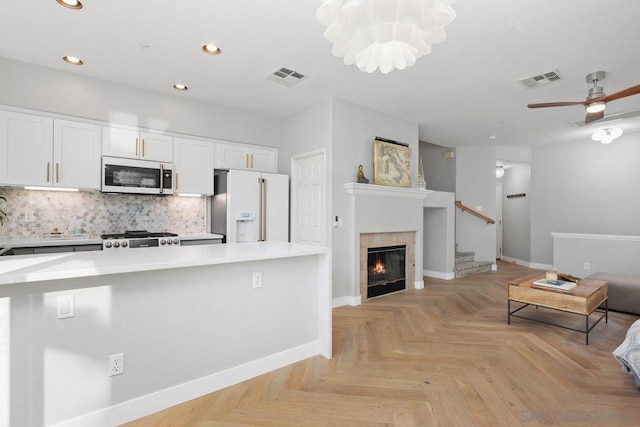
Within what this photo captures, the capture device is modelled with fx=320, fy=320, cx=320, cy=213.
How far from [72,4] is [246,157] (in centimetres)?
274

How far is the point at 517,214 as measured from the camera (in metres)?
8.22

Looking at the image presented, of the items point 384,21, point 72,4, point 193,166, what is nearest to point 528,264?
point 193,166

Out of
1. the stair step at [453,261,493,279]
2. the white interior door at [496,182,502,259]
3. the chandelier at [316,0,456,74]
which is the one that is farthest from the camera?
the white interior door at [496,182,502,259]

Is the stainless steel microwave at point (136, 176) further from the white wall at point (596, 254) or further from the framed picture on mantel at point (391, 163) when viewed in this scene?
the white wall at point (596, 254)

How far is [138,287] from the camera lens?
6.44 ft

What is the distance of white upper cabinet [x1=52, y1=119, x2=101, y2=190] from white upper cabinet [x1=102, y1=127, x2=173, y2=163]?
11 cm

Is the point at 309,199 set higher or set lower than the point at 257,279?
higher

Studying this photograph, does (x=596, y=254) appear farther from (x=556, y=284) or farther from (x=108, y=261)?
(x=108, y=261)

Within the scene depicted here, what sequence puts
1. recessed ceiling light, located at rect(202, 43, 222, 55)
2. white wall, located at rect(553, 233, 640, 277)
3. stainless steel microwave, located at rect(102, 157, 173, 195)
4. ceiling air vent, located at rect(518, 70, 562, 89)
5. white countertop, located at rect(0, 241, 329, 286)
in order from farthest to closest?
white wall, located at rect(553, 233, 640, 277) → stainless steel microwave, located at rect(102, 157, 173, 195) → ceiling air vent, located at rect(518, 70, 562, 89) → recessed ceiling light, located at rect(202, 43, 222, 55) → white countertop, located at rect(0, 241, 329, 286)

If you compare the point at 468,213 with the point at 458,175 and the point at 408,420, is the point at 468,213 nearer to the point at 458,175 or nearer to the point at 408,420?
the point at 458,175

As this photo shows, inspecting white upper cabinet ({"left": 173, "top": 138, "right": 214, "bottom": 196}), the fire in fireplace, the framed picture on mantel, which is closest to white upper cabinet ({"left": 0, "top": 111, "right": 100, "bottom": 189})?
white upper cabinet ({"left": 173, "top": 138, "right": 214, "bottom": 196})

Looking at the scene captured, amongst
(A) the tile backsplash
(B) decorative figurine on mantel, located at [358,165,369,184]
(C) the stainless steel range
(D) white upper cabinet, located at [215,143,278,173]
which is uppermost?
(D) white upper cabinet, located at [215,143,278,173]

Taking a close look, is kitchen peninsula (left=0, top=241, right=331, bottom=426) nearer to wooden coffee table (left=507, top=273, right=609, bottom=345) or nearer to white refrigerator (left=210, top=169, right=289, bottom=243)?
white refrigerator (left=210, top=169, right=289, bottom=243)

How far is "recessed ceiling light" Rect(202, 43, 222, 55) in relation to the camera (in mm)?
3011
